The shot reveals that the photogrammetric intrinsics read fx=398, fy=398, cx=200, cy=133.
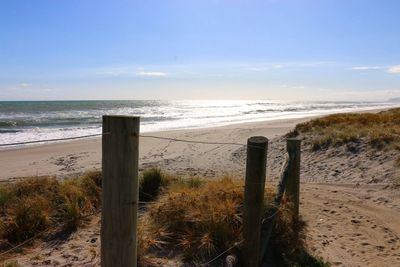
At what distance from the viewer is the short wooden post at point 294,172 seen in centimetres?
602

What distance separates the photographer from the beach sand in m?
5.24

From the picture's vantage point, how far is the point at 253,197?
434 centimetres

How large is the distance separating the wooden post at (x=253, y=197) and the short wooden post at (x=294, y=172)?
5.82ft

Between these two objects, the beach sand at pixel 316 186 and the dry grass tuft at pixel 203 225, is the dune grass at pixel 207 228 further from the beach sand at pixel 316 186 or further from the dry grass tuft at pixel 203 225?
the beach sand at pixel 316 186

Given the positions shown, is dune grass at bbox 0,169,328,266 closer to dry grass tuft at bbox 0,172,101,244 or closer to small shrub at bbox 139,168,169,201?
dry grass tuft at bbox 0,172,101,244

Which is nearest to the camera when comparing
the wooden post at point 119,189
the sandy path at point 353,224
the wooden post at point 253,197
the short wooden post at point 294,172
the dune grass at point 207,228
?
the wooden post at point 119,189

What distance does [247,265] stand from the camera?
14.5 feet

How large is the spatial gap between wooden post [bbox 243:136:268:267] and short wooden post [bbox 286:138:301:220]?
69.9 inches

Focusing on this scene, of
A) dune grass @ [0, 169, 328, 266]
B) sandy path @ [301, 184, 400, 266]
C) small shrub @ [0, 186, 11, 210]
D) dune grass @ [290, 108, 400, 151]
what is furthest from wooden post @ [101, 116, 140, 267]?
dune grass @ [290, 108, 400, 151]

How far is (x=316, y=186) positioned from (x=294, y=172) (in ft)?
11.4

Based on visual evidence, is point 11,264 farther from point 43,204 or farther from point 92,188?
point 92,188

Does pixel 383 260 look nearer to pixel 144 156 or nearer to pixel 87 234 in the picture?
pixel 87 234

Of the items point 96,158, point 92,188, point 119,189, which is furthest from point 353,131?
point 119,189

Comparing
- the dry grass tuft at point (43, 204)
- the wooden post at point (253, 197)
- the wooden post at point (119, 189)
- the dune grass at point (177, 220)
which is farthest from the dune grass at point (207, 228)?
the wooden post at point (119, 189)
